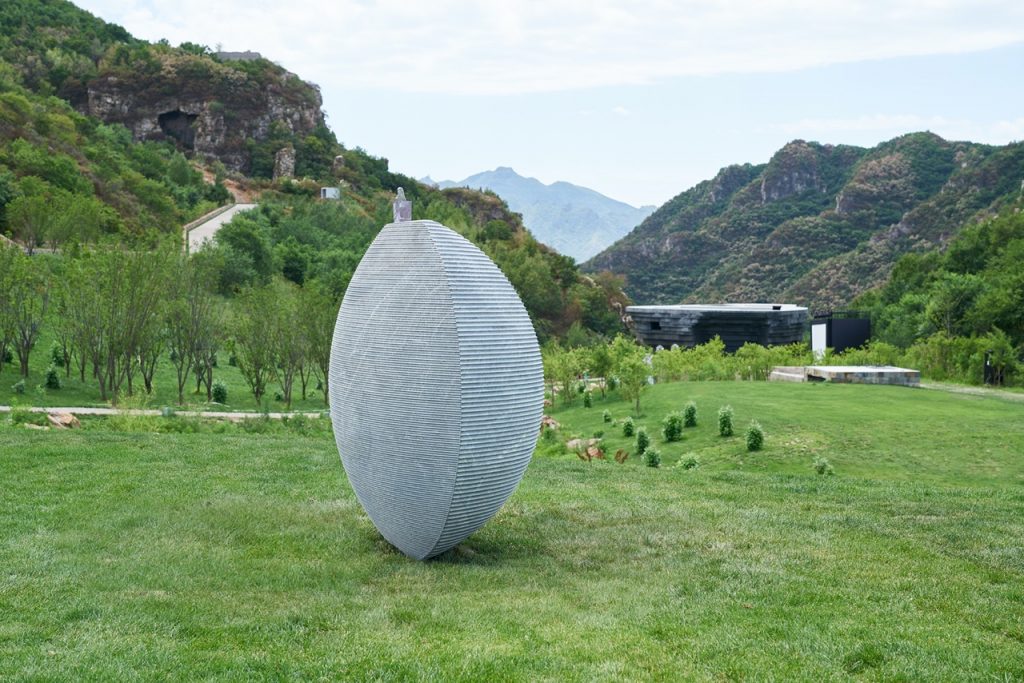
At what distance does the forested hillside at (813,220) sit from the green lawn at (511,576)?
5688cm

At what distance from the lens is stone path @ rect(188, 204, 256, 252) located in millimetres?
46156

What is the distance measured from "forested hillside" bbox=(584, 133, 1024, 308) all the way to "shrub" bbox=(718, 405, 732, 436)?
1948 inches

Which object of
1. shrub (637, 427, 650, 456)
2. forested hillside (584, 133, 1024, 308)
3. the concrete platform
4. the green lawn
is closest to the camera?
the green lawn

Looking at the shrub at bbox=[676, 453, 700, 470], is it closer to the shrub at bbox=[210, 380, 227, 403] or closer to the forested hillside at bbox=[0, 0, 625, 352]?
the shrub at bbox=[210, 380, 227, 403]

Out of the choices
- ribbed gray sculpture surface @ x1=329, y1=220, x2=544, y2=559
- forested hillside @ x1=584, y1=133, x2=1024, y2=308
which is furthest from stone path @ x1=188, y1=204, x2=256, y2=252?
forested hillside @ x1=584, y1=133, x2=1024, y2=308

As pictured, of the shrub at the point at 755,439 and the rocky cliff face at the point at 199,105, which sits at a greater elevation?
the rocky cliff face at the point at 199,105

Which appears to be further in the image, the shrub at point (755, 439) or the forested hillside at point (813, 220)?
the forested hillside at point (813, 220)

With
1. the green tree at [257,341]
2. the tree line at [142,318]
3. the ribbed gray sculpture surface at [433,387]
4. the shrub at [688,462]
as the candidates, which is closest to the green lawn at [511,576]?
the ribbed gray sculpture surface at [433,387]

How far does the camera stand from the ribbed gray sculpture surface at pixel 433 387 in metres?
7.20

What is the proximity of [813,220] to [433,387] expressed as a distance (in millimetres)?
73105

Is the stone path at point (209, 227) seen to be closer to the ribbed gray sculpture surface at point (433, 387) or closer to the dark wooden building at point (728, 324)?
the dark wooden building at point (728, 324)

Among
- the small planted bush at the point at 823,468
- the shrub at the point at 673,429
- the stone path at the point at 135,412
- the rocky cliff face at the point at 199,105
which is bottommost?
the small planted bush at the point at 823,468


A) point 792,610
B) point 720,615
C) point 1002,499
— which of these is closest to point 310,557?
point 720,615

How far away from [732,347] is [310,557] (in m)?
43.2
